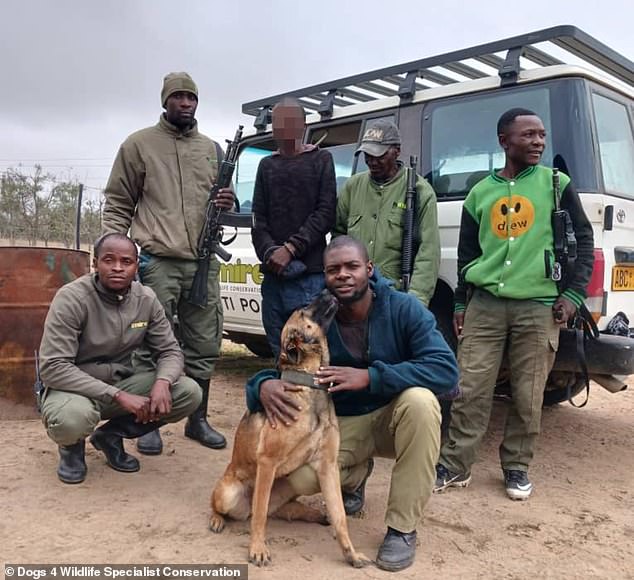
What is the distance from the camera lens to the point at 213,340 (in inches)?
151

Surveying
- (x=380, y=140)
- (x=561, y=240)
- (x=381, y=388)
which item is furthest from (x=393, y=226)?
(x=381, y=388)

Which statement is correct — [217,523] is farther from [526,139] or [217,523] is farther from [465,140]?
[465,140]

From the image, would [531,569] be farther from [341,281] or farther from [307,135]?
[307,135]

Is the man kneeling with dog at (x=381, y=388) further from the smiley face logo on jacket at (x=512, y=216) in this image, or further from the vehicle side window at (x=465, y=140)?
the vehicle side window at (x=465, y=140)

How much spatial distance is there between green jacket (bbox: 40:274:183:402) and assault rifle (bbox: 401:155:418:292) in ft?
4.08

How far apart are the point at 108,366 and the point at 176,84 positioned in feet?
5.14

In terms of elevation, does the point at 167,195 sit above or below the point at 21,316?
above

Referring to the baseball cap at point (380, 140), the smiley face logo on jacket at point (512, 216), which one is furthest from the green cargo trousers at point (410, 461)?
the baseball cap at point (380, 140)

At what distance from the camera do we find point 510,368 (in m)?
3.23

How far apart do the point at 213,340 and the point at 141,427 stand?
0.71 metres

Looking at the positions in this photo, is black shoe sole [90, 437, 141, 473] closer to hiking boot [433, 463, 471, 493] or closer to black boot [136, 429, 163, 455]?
black boot [136, 429, 163, 455]

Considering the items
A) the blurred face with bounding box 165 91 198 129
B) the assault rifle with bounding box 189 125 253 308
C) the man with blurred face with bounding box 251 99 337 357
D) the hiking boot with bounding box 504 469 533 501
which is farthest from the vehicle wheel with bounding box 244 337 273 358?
the hiking boot with bounding box 504 469 533 501

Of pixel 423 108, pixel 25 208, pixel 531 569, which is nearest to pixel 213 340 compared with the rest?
pixel 423 108

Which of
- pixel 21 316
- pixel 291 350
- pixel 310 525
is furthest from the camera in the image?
pixel 21 316
